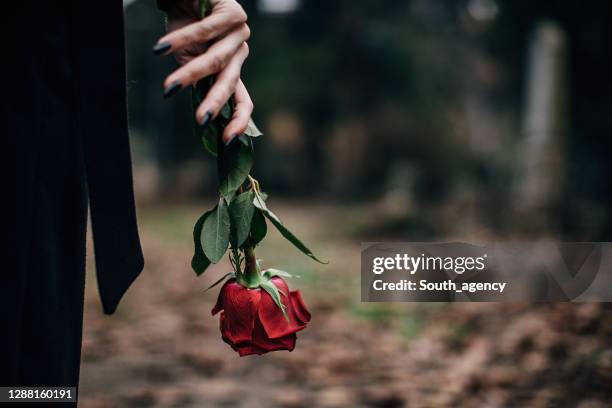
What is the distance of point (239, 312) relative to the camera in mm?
1117

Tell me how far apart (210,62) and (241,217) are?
282mm

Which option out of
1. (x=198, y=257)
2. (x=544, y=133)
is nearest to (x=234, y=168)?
(x=198, y=257)

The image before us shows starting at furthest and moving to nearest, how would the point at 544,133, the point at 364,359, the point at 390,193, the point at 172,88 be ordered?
the point at 390,193 < the point at 544,133 < the point at 364,359 < the point at 172,88

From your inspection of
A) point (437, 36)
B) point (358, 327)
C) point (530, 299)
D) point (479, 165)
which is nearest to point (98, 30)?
point (358, 327)

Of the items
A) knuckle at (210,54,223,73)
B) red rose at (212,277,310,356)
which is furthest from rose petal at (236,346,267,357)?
knuckle at (210,54,223,73)

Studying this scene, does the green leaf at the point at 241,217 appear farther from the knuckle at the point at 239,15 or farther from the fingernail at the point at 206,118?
the knuckle at the point at 239,15

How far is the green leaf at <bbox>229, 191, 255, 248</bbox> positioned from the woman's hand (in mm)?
141

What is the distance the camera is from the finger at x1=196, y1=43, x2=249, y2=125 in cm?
101

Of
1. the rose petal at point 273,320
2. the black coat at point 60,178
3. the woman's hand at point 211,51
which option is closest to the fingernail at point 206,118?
the woman's hand at point 211,51

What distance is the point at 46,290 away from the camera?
3.61 feet

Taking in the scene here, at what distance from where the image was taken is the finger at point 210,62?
3.27 ft

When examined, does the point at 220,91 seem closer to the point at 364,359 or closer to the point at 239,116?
the point at 239,116

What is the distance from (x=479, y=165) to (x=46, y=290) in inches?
413

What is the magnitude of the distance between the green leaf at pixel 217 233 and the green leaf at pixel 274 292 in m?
0.10
